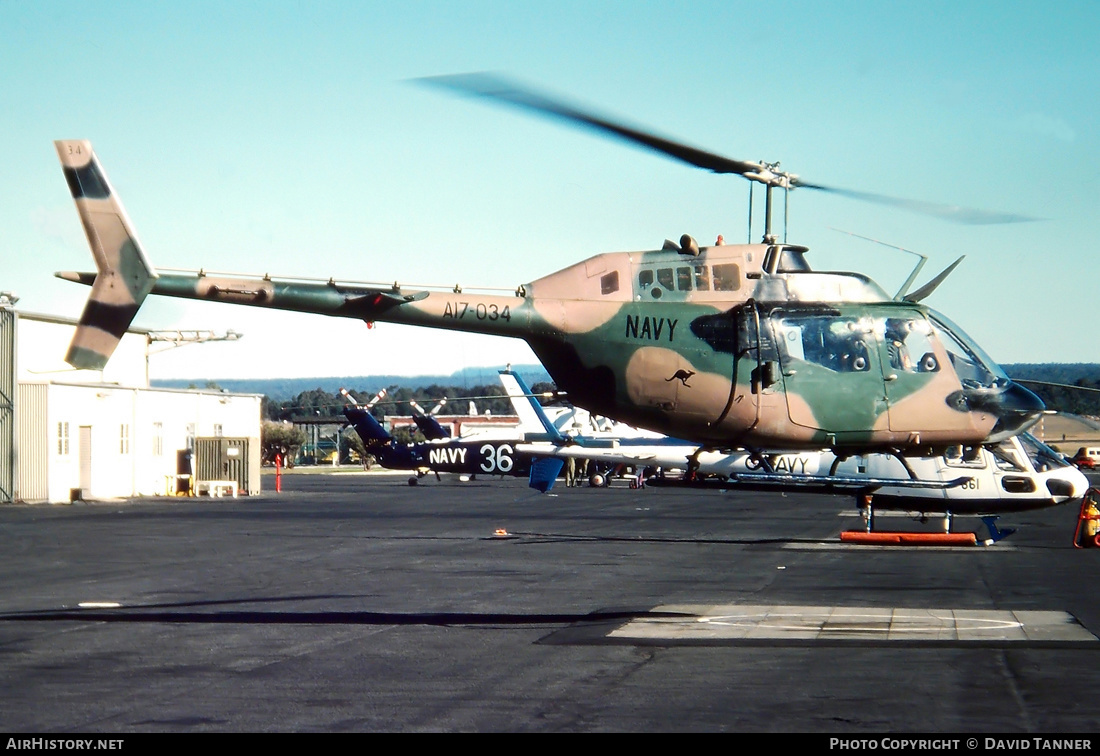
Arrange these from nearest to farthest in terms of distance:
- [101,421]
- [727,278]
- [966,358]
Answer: [727,278], [966,358], [101,421]

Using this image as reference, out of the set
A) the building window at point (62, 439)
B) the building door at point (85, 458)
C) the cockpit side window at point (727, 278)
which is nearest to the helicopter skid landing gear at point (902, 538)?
the cockpit side window at point (727, 278)

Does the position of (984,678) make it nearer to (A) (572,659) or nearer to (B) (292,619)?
→ (A) (572,659)

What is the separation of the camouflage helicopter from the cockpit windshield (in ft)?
0.22

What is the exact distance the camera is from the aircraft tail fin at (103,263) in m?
13.6

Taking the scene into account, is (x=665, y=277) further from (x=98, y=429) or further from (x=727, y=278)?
(x=98, y=429)

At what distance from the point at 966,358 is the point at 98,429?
4447 centimetres

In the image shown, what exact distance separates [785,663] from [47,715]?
8.01 metres

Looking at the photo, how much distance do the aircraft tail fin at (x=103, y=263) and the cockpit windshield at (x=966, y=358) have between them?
31.1 ft

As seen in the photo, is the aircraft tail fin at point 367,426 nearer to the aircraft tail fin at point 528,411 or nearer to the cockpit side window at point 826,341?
the aircraft tail fin at point 528,411

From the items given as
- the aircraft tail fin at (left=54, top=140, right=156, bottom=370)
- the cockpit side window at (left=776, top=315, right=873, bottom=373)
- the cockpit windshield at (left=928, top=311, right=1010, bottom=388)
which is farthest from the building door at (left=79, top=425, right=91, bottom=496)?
the cockpit windshield at (left=928, top=311, right=1010, bottom=388)

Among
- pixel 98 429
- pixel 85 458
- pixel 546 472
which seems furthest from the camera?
pixel 98 429

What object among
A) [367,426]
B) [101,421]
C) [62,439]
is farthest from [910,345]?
[367,426]

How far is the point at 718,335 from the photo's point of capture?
14.5 meters
